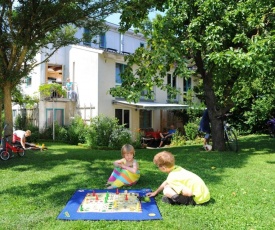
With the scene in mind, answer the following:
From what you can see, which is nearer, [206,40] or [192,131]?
[206,40]

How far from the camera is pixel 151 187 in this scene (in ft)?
20.7

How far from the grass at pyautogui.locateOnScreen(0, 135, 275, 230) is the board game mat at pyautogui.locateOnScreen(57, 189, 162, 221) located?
5.5 inches

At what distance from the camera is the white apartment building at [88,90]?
2034 cm

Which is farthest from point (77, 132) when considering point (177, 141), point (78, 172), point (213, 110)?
point (78, 172)

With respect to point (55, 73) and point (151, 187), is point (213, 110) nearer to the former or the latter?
point (151, 187)

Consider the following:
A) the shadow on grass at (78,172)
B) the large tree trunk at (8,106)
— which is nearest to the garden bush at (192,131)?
the shadow on grass at (78,172)

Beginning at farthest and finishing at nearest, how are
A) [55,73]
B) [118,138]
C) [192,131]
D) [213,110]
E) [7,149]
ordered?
[55,73], [192,131], [118,138], [213,110], [7,149]

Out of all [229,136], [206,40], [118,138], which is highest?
[206,40]

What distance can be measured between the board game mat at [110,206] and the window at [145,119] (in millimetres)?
17505

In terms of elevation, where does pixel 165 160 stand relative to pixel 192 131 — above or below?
above

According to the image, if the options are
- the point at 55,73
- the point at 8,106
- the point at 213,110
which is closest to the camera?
the point at 8,106

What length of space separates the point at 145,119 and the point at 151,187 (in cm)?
1755

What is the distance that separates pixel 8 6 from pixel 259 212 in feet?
33.7

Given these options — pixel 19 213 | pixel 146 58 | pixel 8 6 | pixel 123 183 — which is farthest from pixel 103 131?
pixel 19 213
